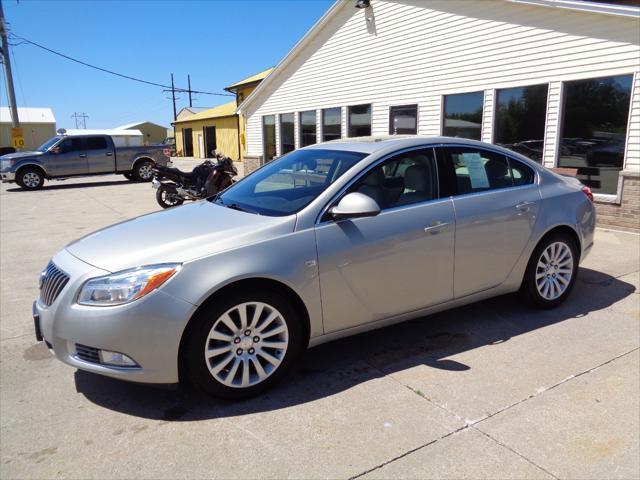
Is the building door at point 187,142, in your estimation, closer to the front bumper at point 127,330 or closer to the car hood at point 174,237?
the car hood at point 174,237

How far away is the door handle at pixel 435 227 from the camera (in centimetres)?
352

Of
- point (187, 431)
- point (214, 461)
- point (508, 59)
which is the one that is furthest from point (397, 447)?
point (508, 59)

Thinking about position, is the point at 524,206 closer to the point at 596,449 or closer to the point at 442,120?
the point at 596,449

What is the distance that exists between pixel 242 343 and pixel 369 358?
1070mm

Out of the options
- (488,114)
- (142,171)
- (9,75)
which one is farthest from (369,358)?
(9,75)

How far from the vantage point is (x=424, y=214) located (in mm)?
3541

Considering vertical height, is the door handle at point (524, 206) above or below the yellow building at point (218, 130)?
below

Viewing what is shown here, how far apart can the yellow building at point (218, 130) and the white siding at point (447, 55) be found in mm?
11992

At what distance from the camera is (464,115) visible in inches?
418

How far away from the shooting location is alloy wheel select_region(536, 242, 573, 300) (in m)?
4.29

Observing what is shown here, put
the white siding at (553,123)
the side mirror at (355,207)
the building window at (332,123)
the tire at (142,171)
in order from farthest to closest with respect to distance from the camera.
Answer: the tire at (142,171), the building window at (332,123), the white siding at (553,123), the side mirror at (355,207)

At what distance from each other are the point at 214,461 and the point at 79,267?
1.37 meters

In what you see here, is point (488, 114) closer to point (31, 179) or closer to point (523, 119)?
point (523, 119)

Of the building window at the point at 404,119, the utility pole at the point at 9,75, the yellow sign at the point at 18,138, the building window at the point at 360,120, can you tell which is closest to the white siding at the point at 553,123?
the building window at the point at 404,119
